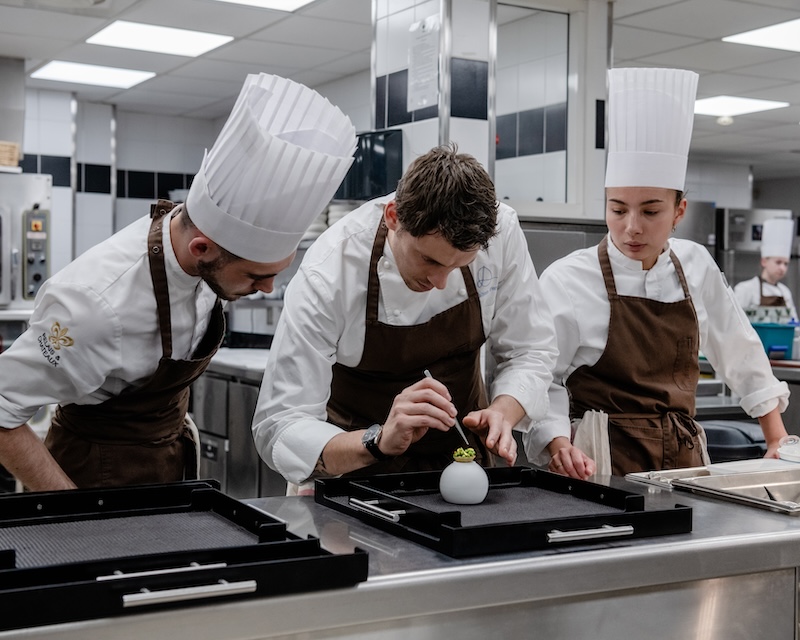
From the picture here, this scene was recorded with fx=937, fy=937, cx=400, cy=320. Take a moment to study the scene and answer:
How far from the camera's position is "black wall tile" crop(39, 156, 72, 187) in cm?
855

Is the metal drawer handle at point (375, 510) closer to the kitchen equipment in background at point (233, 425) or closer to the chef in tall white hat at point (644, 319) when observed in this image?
the chef in tall white hat at point (644, 319)

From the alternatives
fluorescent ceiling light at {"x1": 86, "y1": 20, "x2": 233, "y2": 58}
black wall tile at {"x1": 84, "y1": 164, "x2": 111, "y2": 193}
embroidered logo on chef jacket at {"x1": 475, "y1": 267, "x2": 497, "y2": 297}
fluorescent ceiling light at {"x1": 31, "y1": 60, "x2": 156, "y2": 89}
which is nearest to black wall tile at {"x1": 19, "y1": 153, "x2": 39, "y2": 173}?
black wall tile at {"x1": 84, "y1": 164, "x2": 111, "y2": 193}

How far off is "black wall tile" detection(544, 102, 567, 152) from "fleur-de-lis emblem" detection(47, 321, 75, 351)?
3.12m

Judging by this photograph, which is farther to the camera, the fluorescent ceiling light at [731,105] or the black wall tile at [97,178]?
the black wall tile at [97,178]

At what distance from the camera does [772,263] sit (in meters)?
8.23

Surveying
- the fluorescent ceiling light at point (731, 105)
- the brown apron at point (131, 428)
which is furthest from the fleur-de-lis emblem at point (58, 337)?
the fluorescent ceiling light at point (731, 105)

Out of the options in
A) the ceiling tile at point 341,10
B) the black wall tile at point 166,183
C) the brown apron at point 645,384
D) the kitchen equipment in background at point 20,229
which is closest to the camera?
the brown apron at point 645,384

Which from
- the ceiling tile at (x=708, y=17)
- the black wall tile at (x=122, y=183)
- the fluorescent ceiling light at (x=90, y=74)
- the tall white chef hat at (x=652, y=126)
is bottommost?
the tall white chef hat at (x=652, y=126)

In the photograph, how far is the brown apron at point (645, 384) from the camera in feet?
7.84

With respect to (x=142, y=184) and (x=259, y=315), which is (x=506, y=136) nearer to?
(x=259, y=315)

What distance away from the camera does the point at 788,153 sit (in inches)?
433

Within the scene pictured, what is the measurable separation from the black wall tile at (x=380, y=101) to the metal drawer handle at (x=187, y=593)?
3.41 m

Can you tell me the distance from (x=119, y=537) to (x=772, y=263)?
25.7 ft

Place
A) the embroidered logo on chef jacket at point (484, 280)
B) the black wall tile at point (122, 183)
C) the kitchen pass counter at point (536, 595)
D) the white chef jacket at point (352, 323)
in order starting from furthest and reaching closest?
the black wall tile at point (122, 183)
the embroidered logo on chef jacket at point (484, 280)
the white chef jacket at point (352, 323)
the kitchen pass counter at point (536, 595)
